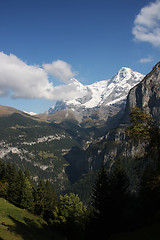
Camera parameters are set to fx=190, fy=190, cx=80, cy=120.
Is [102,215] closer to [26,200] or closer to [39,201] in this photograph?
[26,200]

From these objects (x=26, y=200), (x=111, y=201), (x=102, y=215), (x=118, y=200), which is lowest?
(x=26, y=200)

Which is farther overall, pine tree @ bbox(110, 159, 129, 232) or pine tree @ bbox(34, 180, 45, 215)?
pine tree @ bbox(34, 180, 45, 215)

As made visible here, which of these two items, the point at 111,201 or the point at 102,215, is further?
the point at 102,215

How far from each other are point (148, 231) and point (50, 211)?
61333mm

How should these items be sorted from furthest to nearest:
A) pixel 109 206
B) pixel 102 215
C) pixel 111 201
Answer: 1. pixel 102 215
2. pixel 111 201
3. pixel 109 206

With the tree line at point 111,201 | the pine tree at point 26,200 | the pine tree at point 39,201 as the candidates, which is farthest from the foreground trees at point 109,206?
the pine tree at point 39,201

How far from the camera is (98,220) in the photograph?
1425 inches

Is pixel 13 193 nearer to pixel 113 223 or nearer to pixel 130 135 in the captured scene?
pixel 113 223

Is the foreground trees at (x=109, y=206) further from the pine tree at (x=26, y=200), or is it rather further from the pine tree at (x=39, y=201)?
the pine tree at (x=39, y=201)

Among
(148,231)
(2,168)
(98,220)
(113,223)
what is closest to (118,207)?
(113,223)

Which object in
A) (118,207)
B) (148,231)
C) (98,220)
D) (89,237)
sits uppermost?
(148,231)

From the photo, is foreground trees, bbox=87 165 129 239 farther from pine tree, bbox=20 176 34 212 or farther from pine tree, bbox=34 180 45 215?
pine tree, bbox=34 180 45 215

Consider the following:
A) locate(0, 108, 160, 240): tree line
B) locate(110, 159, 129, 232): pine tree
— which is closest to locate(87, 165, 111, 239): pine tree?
locate(0, 108, 160, 240): tree line

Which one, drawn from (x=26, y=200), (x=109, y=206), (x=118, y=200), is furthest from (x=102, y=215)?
(x=26, y=200)
